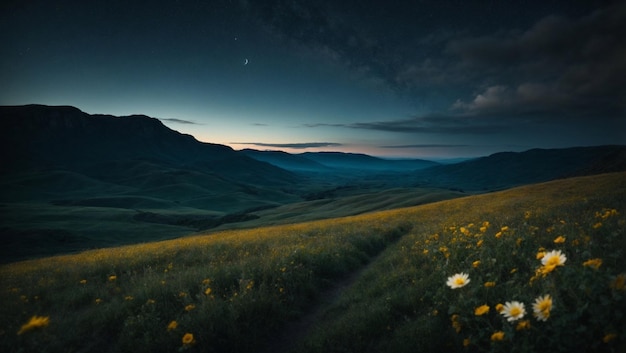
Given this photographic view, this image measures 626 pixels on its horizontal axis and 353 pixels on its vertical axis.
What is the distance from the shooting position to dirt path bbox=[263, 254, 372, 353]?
6266 mm

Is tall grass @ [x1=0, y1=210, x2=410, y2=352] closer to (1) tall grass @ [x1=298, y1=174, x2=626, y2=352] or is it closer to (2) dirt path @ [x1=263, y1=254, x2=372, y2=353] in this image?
(2) dirt path @ [x1=263, y1=254, x2=372, y2=353]

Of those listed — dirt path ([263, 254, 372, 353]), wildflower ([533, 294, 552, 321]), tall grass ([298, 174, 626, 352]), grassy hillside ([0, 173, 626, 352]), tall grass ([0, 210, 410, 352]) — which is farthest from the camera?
dirt path ([263, 254, 372, 353])

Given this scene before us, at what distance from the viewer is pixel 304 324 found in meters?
7.21

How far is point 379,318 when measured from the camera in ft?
20.0

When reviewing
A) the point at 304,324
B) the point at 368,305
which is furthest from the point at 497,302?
the point at 304,324

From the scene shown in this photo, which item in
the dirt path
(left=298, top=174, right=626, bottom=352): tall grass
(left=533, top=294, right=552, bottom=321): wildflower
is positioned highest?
(left=533, top=294, right=552, bottom=321): wildflower

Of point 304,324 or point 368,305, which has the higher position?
point 368,305

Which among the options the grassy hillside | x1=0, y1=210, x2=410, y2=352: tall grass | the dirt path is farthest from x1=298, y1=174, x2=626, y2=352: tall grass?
x1=0, y1=210, x2=410, y2=352: tall grass

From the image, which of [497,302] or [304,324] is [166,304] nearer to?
[304,324]

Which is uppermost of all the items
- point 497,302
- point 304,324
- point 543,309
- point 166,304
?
point 543,309

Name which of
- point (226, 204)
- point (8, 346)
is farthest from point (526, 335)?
point (226, 204)

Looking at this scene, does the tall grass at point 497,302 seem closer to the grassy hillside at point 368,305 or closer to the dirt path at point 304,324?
the grassy hillside at point 368,305

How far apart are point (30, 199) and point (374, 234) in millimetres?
207812

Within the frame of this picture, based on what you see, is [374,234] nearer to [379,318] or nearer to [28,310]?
[379,318]
